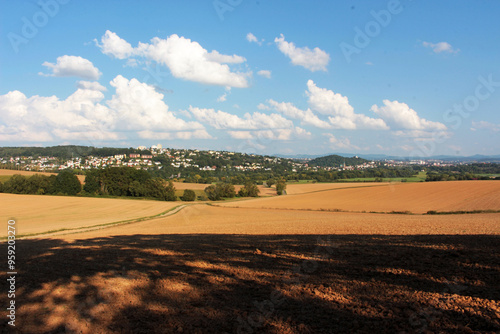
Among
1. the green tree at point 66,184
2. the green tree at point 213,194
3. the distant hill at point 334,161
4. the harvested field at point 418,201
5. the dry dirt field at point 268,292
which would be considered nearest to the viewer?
the dry dirt field at point 268,292

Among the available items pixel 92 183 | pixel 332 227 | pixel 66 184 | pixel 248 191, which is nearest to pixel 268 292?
pixel 332 227

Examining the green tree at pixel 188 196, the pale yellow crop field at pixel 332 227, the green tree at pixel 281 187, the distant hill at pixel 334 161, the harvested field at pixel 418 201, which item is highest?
the distant hill at pixel 334 161

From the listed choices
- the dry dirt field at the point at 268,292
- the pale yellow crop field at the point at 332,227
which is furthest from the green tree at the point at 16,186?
the dry dirt field at the point at 268,292

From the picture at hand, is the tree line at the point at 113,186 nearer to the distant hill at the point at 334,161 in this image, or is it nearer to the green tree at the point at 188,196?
the green tree at the point at 188,196

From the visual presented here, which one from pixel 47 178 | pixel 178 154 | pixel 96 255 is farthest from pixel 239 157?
pixel 96 255

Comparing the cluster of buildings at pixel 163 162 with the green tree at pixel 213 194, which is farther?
the cluster of buildings at pixel 163 162

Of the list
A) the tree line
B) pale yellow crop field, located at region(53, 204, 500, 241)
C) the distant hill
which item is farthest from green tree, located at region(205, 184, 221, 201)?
the distant hill

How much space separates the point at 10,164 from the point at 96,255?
13931 cm

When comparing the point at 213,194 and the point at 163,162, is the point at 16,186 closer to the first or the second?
the point at 213,194

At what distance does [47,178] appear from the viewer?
8200cm

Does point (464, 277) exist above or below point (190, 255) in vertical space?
above

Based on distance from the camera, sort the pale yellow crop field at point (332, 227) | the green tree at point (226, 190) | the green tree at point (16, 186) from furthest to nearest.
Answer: the green tree at point (226, 190) → the green tree at point (16, 186) → the pale yellow crop field at point (332, 227)

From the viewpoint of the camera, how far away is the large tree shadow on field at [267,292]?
18.1ft

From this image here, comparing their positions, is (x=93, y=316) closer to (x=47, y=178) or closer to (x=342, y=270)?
(x=342, y=270)
